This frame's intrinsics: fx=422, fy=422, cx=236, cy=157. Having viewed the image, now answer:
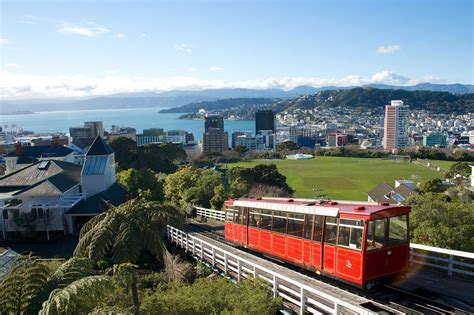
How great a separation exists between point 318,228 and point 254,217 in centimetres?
412

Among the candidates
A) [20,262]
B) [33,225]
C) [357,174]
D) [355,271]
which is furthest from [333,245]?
[357,174]

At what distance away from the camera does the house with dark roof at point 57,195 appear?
2805cm

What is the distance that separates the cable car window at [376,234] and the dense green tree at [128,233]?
197 inches

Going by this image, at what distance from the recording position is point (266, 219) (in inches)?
596

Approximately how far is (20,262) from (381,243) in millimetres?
8772

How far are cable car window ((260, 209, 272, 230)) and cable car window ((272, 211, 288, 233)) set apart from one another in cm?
30

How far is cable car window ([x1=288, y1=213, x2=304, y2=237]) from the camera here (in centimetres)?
1305

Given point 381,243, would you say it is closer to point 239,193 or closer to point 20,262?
point 20,262

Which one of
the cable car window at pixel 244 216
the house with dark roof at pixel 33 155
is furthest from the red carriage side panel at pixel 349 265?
the house with dark roof at pixel 33 155

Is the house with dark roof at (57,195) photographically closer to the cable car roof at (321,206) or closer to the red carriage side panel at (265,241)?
the red carriage side panel at (265,241)

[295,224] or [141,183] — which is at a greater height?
[295,224]

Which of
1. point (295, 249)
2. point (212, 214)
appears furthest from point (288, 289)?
point (212, 214)

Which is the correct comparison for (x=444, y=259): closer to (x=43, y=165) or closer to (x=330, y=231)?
(x=330, y=231)

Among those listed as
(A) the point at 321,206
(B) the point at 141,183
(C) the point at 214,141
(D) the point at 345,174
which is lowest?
(D) the point at 345,174
